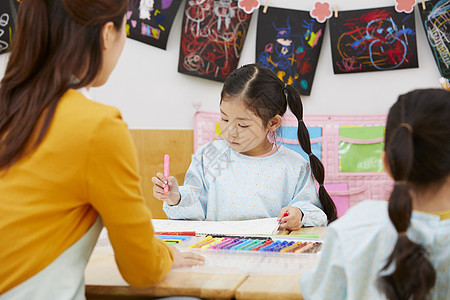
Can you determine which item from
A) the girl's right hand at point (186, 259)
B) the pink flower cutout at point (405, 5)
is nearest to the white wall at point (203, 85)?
the pink flower cutout at point (405, 5)

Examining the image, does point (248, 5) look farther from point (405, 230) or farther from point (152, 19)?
point (405, 230)

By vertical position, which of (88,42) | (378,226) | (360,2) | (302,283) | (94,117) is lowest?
(302,283)

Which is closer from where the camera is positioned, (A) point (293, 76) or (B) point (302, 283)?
(B) point (302, 283)

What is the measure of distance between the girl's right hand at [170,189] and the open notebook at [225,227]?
0.11m

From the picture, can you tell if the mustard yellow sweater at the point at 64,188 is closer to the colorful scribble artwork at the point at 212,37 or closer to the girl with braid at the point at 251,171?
the girl with braid at the point at 251,171

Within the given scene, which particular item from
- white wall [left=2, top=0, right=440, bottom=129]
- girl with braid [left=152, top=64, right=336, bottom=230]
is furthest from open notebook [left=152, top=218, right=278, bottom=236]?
white wall [left=2, top=0, right=440, bottom=129]

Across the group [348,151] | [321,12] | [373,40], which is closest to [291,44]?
[321,12]

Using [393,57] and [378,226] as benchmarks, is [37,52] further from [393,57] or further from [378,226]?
[393,57]

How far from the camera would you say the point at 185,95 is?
8.45 feet

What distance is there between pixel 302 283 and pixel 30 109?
542mm

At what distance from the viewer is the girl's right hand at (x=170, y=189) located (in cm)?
148

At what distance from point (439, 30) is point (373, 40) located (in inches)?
11.9

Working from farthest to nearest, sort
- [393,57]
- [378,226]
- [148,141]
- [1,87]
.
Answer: [148,141] → [393,57] → [1,87] → [378,226]

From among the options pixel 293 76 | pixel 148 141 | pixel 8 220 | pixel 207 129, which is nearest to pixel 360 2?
pixel 293 76
